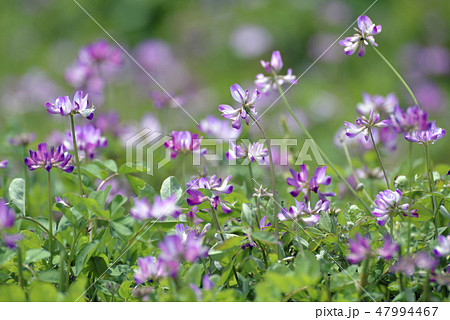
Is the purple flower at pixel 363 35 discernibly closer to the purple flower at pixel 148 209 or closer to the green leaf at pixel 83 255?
the purple flower at pixel 148 209

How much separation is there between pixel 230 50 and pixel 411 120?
4.66m

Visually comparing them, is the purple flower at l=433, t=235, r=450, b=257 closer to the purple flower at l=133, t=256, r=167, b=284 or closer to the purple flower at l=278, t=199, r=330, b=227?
the purple flower at l=278, t=199, r=330, b=227

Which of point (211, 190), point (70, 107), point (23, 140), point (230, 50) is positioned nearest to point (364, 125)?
point (211, 190)

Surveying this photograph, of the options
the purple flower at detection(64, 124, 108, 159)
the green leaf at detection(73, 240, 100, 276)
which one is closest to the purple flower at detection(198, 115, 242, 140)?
the purple flower at detection(64, 124, 108, 159)

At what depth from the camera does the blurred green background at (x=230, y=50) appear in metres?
4.85

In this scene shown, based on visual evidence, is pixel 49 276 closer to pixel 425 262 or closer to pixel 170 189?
pixel 170 189

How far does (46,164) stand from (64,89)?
434 centimetres

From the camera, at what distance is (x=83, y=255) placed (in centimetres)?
132

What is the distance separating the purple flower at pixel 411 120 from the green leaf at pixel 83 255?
72cm

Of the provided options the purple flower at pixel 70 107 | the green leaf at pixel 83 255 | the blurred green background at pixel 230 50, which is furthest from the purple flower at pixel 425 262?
the blurred green background at pixel 230 50

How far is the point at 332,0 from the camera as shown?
5867 mm

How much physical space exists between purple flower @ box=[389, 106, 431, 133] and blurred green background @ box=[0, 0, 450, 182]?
3.03 meters

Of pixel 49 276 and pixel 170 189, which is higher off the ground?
pixel 170 189
